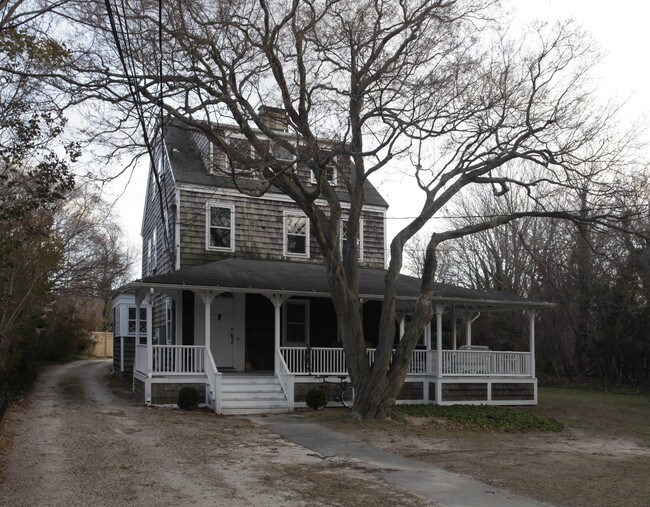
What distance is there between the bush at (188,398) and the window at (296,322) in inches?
193

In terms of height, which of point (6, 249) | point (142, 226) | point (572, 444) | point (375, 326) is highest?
point (142, 226)

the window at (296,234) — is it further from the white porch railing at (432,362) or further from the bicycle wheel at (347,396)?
the bicycle wheel at (347,396)

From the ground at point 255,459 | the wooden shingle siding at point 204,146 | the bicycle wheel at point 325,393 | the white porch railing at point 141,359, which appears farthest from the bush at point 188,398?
the wooden shingle siding at point 204,146

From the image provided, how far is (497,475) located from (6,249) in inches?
291

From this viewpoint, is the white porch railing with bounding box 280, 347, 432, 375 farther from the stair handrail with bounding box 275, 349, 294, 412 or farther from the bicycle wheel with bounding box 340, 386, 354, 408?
the bicycle wheel with bounding box 340, 386, 354, 408

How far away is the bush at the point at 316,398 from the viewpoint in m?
17.6

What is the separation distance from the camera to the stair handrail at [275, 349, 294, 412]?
17.6m

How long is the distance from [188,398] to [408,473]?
8.08m

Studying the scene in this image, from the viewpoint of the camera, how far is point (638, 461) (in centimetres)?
1164

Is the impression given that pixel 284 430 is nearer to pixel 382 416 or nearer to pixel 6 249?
pixel 382 416

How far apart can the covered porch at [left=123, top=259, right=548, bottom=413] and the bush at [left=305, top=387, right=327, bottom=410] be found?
0.42m

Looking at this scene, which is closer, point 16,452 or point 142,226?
point 16,452

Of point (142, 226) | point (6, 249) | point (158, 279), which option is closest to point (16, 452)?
point (6, 249)

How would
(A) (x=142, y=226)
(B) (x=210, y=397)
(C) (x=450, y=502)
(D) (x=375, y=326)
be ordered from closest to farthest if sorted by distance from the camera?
(C) (x=450, y=502) → (B) (x=210, y=397) → (D) (x=375, y=326) → (A) (x=142, y=226)
